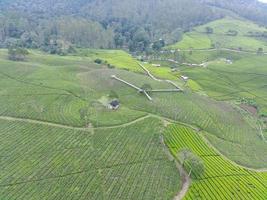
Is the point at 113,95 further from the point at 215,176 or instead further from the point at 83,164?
the point at 215,176

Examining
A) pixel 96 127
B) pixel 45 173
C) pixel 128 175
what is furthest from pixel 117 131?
pixel 45 173

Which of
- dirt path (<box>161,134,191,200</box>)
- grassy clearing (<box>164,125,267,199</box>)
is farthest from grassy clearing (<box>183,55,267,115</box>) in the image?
dirt path (<box>161,134,191,200</box>)

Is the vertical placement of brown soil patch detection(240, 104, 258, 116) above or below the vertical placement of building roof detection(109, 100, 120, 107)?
below

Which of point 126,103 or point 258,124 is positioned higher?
point 126,103

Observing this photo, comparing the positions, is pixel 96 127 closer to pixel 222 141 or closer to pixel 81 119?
pixel 81 119

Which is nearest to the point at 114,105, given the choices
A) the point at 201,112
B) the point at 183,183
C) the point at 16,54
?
the point at 201,112

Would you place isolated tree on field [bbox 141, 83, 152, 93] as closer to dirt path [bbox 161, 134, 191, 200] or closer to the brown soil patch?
dirt path [bbox 161, 134, 191, 200]
